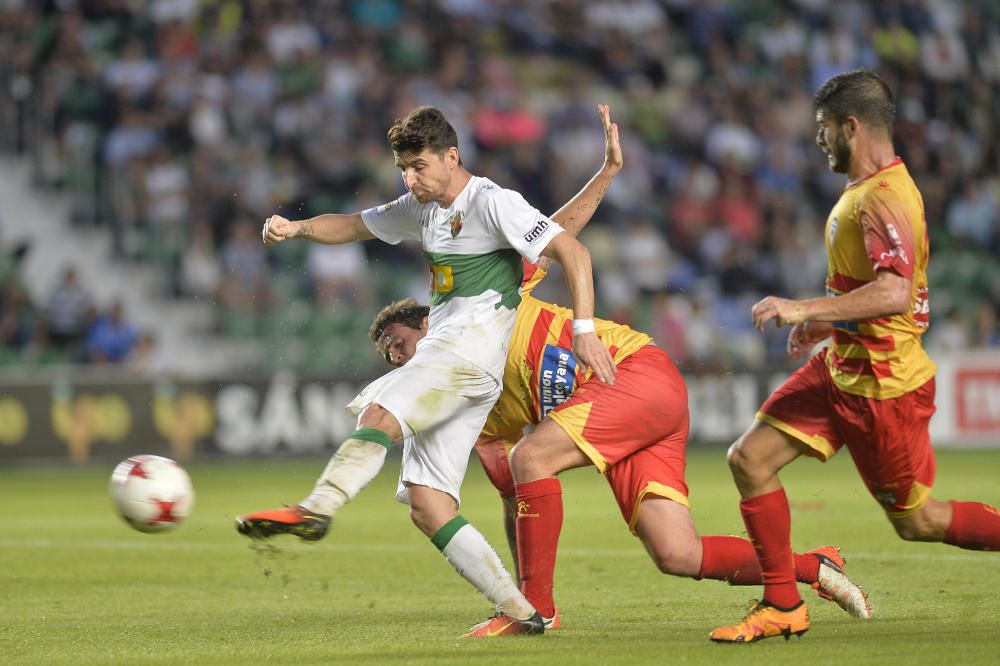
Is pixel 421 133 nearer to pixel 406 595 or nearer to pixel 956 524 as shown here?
pixel 956 524

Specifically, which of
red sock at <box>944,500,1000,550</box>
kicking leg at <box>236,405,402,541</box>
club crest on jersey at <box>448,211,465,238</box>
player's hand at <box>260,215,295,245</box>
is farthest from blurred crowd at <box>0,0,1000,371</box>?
kicking leg at <box>236,405,402,541</box>

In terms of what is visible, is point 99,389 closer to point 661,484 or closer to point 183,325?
point 183,325

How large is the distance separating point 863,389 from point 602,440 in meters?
1.07

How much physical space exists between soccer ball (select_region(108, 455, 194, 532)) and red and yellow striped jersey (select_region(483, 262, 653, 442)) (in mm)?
1456

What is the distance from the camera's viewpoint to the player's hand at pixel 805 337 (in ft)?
20.6

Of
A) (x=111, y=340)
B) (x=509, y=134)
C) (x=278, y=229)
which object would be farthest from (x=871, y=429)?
(x=509, y=134)

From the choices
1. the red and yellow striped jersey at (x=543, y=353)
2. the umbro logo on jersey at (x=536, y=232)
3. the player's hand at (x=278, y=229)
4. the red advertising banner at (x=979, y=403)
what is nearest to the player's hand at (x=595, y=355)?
the umbro logo on jersey at (x=536, y=232)

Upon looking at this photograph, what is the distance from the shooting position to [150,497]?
6465 millimetres

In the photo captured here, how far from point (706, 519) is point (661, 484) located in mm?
5213

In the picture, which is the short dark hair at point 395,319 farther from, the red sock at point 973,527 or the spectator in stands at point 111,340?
the spectator in stands at point 111,340

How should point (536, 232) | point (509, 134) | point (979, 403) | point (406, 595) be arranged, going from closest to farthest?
point (536, 232) < point (406, 595) < point (979, 403) < point (509, 134)

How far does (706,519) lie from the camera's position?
11484 mm

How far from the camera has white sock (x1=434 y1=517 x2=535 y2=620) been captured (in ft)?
20.1

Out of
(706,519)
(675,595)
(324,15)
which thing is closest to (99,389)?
(324,15)
